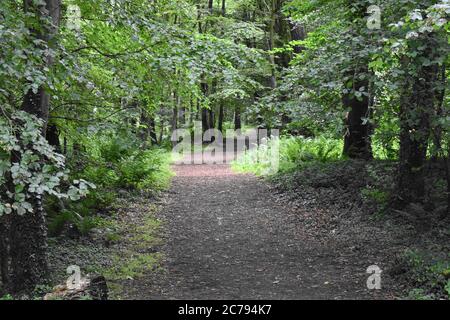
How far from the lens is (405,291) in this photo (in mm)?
5566

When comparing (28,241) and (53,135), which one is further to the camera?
(53,135)

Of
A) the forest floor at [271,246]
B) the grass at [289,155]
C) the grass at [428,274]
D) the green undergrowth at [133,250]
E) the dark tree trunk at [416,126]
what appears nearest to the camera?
the grass at [428,274]

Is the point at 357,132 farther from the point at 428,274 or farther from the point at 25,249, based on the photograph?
the point at 25,249

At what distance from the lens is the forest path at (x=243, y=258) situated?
5.97 meters

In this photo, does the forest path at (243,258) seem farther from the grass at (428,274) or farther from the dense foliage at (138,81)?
the dense foliage at (138,81)

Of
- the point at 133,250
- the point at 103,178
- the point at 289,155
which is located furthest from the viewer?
the point at 289,155

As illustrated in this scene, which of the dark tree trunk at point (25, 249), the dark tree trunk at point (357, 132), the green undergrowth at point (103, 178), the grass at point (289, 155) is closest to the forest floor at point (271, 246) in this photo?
the green undergrowth at point (103, 178)

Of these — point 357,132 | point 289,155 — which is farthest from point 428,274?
point 289,155

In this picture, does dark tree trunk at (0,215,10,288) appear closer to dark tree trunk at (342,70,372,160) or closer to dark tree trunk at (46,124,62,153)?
dark tree trunk at (46,124,62,153)

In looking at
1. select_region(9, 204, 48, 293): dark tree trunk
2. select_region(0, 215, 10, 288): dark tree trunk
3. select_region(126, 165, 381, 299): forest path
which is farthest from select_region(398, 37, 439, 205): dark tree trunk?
select_region(0, 215, 10, 288): dark tree trunk

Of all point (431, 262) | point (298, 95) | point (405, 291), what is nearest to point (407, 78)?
point (431, 262)

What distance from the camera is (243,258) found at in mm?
7453
